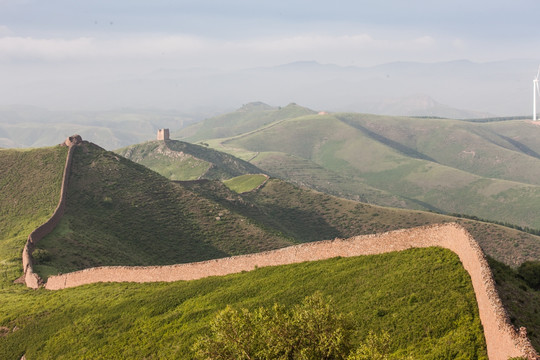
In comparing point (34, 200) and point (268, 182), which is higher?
point (34, 200)

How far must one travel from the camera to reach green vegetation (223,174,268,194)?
155m

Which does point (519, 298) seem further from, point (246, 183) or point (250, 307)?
point (246, 183)

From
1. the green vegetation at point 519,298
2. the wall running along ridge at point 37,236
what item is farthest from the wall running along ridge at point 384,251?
the wall running along ridge at point 37,236

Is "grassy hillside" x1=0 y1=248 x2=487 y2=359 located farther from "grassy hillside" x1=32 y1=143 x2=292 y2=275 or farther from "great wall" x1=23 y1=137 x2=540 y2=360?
"grassy hillside" x1=32 y1=143 x2=292 y2=275

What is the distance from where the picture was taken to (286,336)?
1012 inches

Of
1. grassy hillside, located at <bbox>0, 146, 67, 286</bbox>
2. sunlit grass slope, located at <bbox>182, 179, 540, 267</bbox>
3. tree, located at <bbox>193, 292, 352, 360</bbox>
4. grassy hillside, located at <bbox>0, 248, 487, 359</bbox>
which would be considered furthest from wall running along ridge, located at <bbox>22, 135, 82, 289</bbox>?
tree, located at <bbox>193, 292, 352, 360</bbox>

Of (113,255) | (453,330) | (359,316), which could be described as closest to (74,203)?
(113,255)

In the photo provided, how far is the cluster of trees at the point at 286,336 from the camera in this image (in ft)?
81.9

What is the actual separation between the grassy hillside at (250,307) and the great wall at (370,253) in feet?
2.96

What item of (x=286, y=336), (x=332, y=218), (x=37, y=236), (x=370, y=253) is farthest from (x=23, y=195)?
(x=332, y=218)

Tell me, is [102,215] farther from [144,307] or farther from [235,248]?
[144,307]

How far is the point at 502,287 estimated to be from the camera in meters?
31.4

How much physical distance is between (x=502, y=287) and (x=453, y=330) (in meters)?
4.55

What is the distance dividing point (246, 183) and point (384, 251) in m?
122
